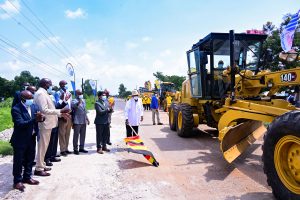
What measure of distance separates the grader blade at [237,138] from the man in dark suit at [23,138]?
3681 mm

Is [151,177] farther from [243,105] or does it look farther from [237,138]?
[243,105]

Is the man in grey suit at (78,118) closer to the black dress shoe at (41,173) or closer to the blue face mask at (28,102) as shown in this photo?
the black dress shoe at (41,173)

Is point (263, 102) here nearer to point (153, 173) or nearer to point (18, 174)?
point (153, 173)

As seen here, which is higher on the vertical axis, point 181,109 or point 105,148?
point 181,109

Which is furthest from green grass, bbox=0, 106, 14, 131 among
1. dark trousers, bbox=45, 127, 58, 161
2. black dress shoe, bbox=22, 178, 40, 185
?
black dress shoe, bbox=22, 178, 40, 185

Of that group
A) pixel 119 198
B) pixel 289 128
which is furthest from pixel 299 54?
pixel 119 198

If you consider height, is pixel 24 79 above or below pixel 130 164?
above

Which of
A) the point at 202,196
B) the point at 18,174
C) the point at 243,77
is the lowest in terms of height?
the point at 202,196

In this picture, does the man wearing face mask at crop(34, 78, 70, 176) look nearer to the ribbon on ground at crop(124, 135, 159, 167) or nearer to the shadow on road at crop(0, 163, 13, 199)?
the shadow on road at crop(0, 163, 13, 199)

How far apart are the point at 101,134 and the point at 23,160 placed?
2.85m

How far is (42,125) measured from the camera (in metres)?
5.88

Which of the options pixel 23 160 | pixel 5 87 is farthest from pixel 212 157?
pixel 5 87

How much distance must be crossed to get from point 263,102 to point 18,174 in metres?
5.20

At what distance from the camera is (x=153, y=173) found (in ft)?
19.8
